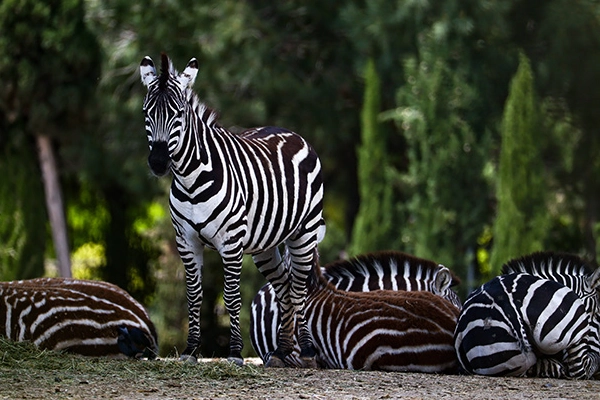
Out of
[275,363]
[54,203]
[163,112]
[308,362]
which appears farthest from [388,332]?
[54,203]

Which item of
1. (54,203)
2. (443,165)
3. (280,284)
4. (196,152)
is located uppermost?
(54,203)

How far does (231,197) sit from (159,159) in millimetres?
680

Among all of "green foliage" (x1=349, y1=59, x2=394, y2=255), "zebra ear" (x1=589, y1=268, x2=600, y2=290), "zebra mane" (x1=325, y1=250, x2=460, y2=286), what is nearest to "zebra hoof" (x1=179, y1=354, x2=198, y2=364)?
"zebra mane" (x1=325, y1=250, x2=460, y2=286)

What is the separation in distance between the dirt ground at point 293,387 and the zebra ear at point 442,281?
5.92ft

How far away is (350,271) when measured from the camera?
10.2 metres

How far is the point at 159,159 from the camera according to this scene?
308 inches

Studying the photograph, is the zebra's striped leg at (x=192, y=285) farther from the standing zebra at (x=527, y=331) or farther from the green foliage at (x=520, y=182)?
the green foliage at (x=520, y=182)

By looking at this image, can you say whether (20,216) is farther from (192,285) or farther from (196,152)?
(196,152)

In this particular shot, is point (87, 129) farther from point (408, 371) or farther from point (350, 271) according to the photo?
point (408, 371)

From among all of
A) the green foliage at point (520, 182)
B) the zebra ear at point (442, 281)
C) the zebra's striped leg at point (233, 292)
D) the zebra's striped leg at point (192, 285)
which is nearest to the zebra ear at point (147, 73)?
the zebra's striped leg at point (192, 285)

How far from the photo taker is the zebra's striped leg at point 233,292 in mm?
8141

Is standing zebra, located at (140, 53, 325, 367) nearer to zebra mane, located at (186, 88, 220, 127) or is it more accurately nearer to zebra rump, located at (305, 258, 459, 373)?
zebra mane, located at (186, 88, 220, 127)

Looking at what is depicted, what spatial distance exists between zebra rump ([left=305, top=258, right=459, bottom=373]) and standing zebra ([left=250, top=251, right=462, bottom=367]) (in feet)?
2.79

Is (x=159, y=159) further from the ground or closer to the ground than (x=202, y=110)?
closer to the ground
